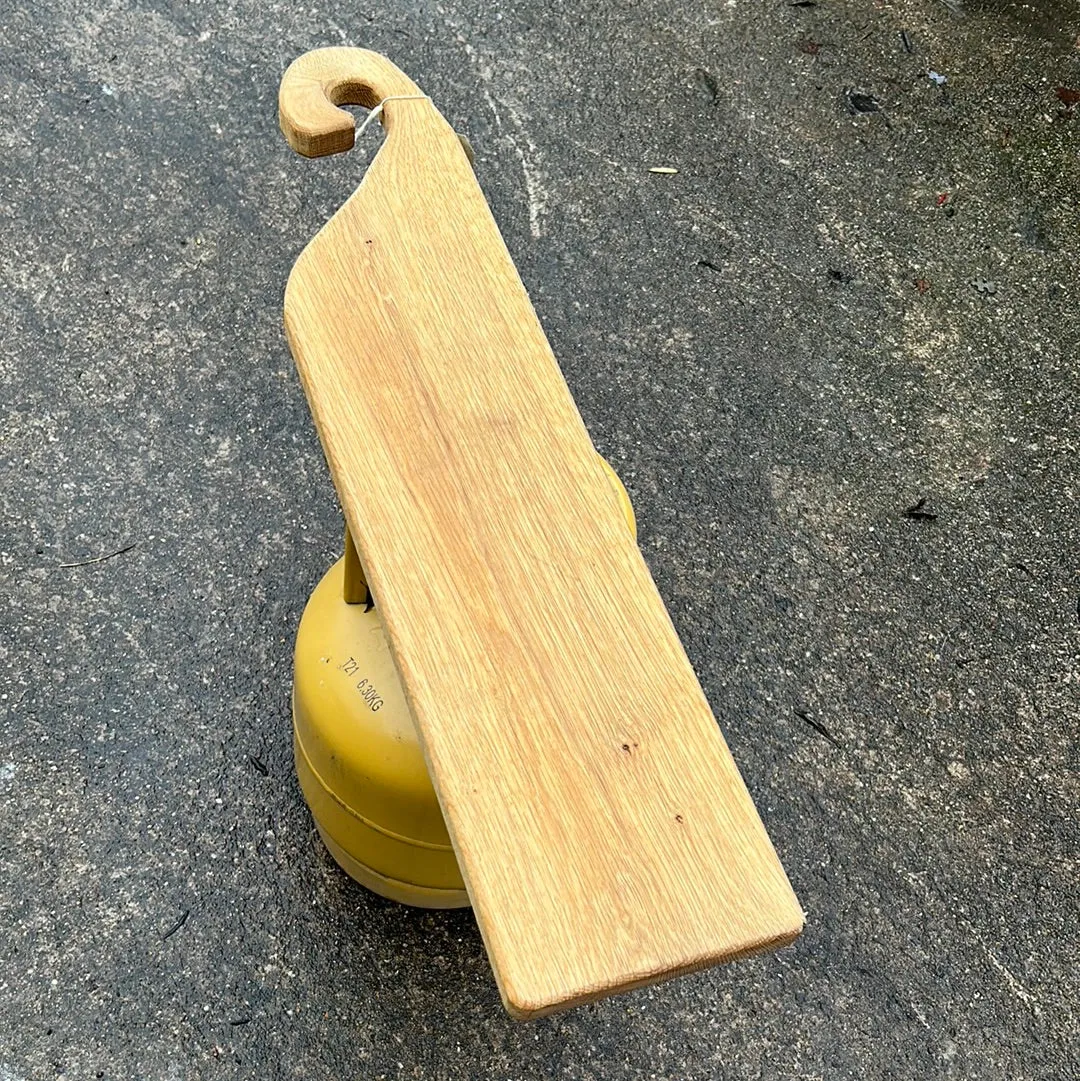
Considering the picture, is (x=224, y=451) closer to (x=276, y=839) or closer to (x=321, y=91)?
(x=276, y=839)

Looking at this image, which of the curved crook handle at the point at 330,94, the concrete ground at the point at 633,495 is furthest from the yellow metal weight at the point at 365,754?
the curved crook handle at the point at 330,94

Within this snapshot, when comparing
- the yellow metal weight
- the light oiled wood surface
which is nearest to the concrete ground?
the yellow metal weight

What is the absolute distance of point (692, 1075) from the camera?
1870 millimetres

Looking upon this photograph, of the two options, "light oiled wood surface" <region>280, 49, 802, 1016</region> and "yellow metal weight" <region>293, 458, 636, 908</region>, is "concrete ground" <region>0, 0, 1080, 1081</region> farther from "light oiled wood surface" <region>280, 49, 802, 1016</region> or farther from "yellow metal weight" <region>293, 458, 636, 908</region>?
"light oiled wood surface" <region>280, 49, 802, 1016</region>

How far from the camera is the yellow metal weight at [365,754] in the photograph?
1.66 m

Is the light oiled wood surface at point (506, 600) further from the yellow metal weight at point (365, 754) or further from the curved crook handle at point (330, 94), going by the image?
the yellow metal weight at point (365, 754)

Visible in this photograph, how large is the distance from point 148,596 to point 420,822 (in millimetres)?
898

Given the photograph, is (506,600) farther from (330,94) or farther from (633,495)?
(633,495)

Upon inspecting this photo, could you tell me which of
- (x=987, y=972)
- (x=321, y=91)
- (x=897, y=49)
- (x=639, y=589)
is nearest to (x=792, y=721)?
(x=987, y=972)

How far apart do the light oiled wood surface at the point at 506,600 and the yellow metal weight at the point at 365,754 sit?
329mm

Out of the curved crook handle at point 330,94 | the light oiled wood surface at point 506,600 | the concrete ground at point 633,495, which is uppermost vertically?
the curved crook handle at point 330,94

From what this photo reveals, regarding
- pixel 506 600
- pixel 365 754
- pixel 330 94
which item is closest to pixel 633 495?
pixel 365 754

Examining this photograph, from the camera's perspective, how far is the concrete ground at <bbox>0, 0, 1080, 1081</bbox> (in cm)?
192

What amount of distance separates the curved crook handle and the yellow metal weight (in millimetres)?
579
